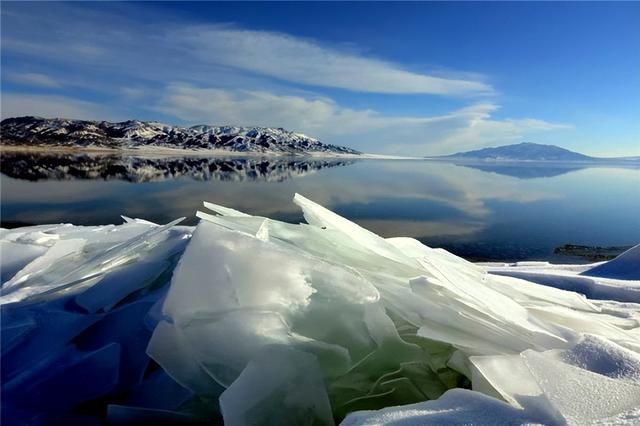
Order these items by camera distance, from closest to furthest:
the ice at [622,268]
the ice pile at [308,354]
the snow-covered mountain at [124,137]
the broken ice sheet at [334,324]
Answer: the ice pile at [308,354], the broken ice sheet at [334,324], the ice at [622,268], the snow-covered mountain at [124,137]

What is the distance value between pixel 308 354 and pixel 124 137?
14060cm

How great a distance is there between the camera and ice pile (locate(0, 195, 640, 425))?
5.37ft

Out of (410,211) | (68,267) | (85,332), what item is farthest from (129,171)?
(85,332)

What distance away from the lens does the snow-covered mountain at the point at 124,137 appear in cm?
10901

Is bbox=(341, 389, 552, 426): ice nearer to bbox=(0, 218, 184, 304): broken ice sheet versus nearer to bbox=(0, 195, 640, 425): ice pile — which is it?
bbox=(0, 195, 640, 425): ice pile

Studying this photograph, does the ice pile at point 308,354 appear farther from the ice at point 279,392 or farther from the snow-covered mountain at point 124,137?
the snow-covered mountain at point 124,137

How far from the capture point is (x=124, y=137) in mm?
127000

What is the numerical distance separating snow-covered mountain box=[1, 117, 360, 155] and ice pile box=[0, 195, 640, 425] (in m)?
118

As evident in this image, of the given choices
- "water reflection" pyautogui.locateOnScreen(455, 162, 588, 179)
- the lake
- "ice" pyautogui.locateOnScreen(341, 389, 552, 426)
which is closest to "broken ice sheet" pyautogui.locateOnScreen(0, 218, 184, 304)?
"ice" pyautogui.locateOnScreen(341, 389, 552, 426)

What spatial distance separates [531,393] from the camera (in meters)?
1.62

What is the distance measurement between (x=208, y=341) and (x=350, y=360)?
2.09 ft

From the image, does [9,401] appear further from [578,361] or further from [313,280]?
[578,361]

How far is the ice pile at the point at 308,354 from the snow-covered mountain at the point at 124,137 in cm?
11754

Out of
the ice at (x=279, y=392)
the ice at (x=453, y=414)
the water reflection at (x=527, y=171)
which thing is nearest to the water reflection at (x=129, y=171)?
the water reflection at (x=527, y=171)
